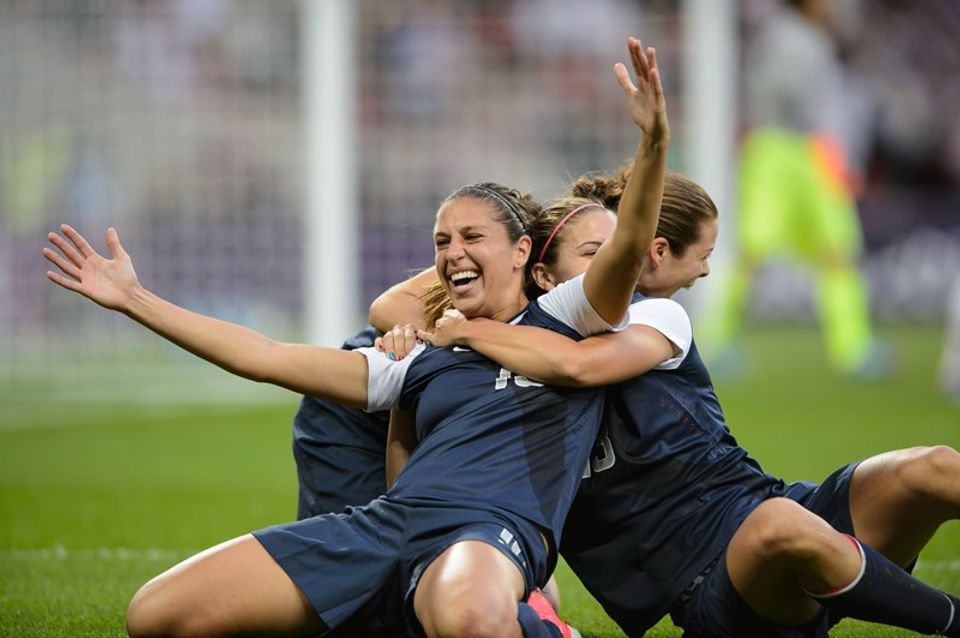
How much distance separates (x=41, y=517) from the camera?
741 centimetres

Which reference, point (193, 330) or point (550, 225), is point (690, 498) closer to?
point (550, 225)

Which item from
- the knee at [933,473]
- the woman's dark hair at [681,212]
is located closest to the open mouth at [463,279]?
the woman's dark hair at [681,212]

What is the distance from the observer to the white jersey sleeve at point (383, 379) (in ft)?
13.2

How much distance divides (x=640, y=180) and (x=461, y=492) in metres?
0.90

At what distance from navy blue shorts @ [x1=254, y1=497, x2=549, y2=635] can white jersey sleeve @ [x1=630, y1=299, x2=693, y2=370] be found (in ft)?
2.08

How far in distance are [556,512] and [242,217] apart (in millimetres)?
10747

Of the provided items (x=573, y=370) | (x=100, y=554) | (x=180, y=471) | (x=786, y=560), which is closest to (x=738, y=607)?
(x=786, y=560)

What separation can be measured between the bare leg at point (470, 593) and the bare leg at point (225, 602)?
0.35m

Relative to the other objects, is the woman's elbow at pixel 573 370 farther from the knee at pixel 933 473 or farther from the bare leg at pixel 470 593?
the knee at pixel 933 473

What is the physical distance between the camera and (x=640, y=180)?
3.63 metres

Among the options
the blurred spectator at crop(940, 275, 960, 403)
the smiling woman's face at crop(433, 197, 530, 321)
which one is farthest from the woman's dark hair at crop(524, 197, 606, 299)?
the blurred spectator at crop(940, 275, 960, 403)

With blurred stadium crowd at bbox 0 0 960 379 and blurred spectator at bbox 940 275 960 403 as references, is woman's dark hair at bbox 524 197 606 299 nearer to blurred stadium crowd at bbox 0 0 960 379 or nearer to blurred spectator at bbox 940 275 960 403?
blurred spectator at bbox 940 275 960 403

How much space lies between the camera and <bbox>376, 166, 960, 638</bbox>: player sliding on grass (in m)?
3.72

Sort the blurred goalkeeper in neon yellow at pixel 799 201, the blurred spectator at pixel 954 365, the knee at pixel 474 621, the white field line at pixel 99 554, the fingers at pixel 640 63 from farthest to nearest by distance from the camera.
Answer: the blurred goalkeeper in neon yellow at pixel 799 201 → the blurred spectator at pixel 954 365 → the white field line at pixel 99 554 → the fingers at pixel 640 63 → the knee at pixel 474 621
